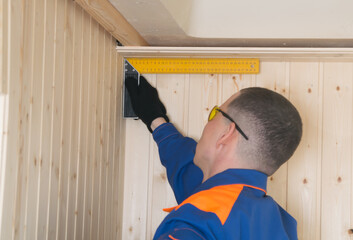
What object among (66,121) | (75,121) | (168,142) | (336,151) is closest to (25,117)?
(66,121)

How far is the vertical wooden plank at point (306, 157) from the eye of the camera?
2.56 meters

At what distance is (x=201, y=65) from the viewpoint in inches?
99.9

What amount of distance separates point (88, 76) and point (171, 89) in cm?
76

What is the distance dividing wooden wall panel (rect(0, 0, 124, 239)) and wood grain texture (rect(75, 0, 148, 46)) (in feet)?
0.23

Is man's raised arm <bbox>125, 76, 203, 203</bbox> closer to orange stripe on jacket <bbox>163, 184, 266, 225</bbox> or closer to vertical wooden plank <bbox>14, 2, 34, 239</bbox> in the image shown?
orange stripe on jacket <bbox>163, 184, 266, 225</bbox>

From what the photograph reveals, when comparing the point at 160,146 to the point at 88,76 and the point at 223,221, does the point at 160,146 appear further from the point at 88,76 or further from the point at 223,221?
the point at 223,221

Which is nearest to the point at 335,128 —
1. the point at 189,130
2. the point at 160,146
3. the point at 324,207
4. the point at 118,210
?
the point at 324,207

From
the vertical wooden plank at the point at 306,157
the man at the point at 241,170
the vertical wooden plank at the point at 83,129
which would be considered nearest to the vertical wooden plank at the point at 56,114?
the vertical wooden plank at the point at 83,129

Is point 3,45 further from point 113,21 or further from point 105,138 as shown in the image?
point 105,138

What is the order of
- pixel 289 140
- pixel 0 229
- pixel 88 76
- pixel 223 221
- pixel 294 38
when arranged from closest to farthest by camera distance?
pixel 0 229 < pixel 223 221 < pixel 289 140 < pixel 88 76 < pixel 294 38

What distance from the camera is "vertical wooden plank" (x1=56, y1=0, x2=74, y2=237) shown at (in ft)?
5.61

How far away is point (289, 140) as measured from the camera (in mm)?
1710

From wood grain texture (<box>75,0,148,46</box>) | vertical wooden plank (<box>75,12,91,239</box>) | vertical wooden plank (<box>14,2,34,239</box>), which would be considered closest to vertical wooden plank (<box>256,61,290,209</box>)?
wood grain texture (<box>75,0,148,46</box>)

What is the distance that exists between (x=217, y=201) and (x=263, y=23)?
4.46ft
